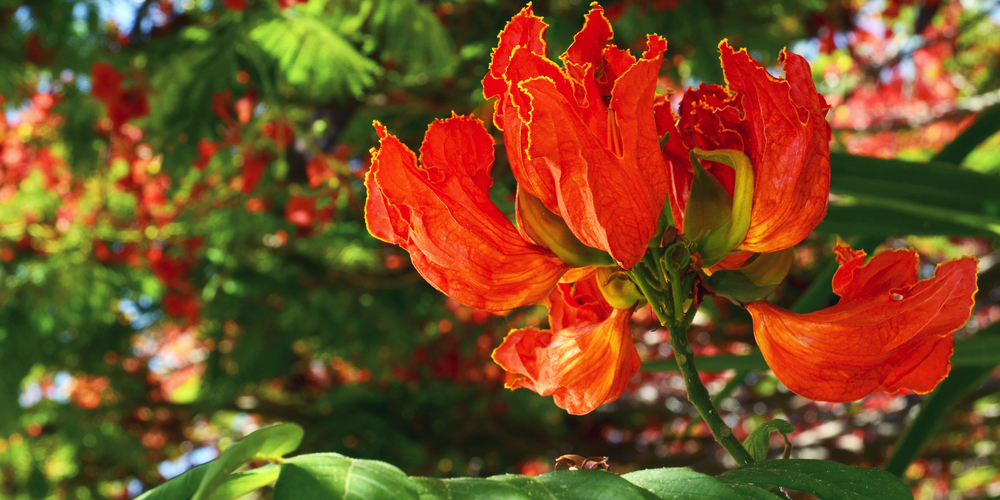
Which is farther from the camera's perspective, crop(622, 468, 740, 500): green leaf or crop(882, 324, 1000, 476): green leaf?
crop(882, 324, 1000, 476): green leaf

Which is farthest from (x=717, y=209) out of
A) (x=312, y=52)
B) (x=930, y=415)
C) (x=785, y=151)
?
(x=312, y=52)

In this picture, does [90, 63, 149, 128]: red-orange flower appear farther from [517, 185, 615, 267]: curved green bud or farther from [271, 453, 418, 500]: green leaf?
[271, 453, 418, 500]: green leaf

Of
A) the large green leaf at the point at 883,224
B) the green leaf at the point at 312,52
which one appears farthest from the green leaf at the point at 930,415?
the green leaf at the point at 312,52

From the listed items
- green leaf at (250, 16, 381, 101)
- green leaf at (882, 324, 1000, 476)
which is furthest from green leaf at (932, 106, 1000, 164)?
green leaf at (250, 16, 381, 101)

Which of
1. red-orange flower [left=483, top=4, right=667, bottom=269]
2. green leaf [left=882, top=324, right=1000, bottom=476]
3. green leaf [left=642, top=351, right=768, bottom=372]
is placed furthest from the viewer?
green leaf [left=882, top=324, right=1000, bottom=476]

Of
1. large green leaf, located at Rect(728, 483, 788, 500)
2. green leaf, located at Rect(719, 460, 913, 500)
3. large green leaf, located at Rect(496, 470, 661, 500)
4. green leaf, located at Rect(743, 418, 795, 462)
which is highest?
large green leaf, located at Rect(496, 470, 661, 500)

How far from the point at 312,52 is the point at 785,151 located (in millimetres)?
1129

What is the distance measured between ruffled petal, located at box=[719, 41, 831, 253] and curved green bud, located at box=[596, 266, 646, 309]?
3.1 inches

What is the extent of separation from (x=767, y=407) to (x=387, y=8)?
2106mm

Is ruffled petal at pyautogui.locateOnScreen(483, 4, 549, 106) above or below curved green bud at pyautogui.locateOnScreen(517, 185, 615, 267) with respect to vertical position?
above

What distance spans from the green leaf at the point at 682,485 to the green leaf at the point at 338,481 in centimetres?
11

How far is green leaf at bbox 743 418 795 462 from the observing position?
400mm

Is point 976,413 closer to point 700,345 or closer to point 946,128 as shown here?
point 700,345

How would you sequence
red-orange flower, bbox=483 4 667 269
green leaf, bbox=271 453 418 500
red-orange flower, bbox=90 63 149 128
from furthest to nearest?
red-orange flower, bbox=90 63 149 128 < red-orange flower, bbox=483 4 667 269 < green leaf, bbox=271 453 418 500
